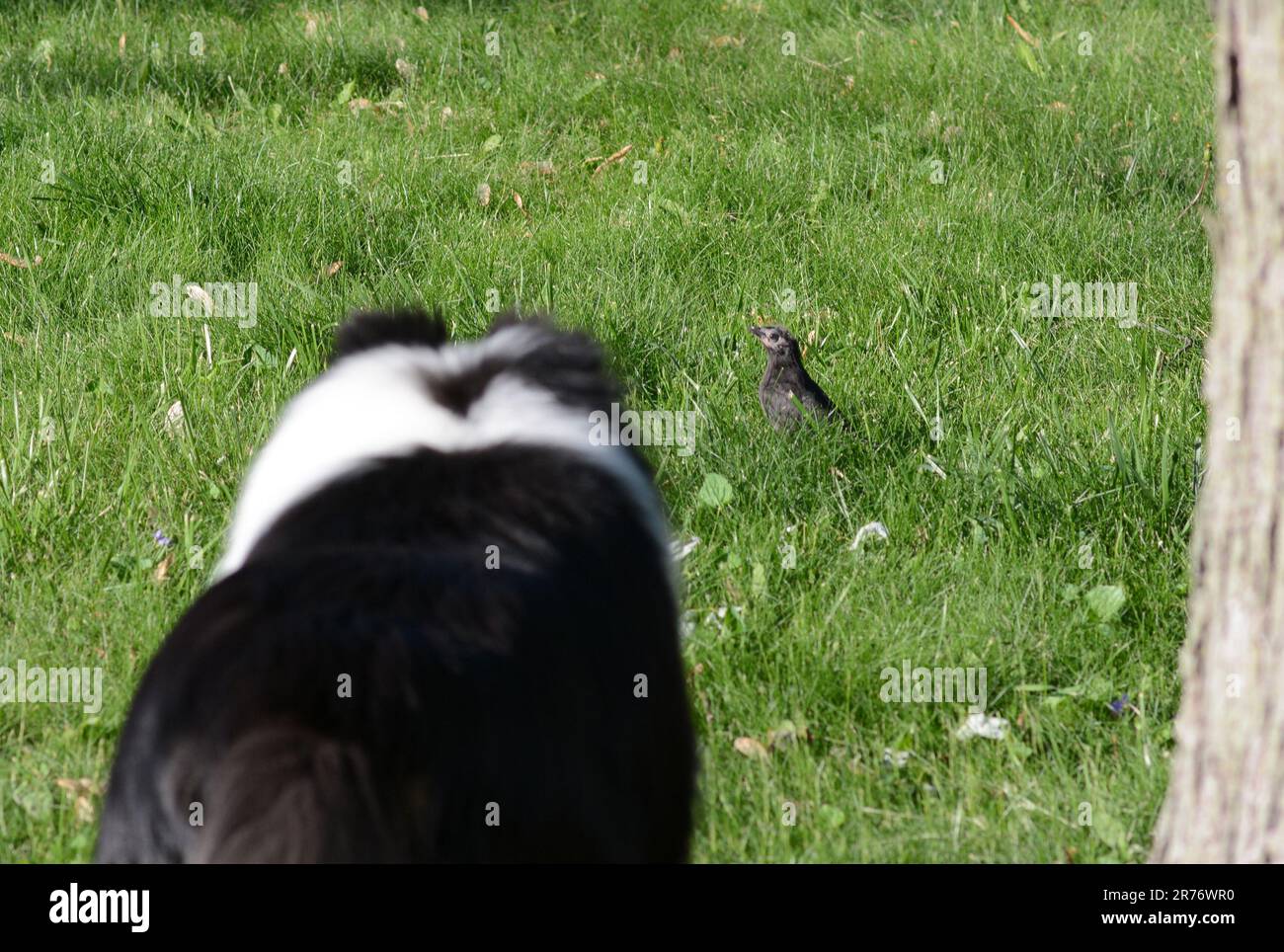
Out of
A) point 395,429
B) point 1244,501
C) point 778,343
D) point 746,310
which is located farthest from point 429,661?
point 746,310

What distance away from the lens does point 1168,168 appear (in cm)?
540

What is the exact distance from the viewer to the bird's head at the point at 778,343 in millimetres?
3979

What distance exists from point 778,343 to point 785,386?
0.16 meters

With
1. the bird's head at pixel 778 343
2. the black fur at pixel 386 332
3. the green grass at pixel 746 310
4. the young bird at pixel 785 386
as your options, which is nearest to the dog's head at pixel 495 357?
the black fur at pixel 386 332

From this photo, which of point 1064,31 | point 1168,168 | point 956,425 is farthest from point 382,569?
point 1064,31

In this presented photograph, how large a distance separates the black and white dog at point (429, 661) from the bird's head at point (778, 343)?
1.82 metres

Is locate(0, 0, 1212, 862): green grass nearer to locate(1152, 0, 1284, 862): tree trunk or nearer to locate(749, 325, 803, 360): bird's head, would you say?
locate(749, 325, 803, 360): bird's head

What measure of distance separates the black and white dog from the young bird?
1675mm

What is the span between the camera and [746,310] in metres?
4.58

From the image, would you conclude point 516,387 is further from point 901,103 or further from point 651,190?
point 901,103

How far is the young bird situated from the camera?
12.6ft

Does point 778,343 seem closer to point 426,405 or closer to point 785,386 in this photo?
point 785,386

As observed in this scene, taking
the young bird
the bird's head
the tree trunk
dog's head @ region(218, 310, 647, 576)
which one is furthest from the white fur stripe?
the bird's head
